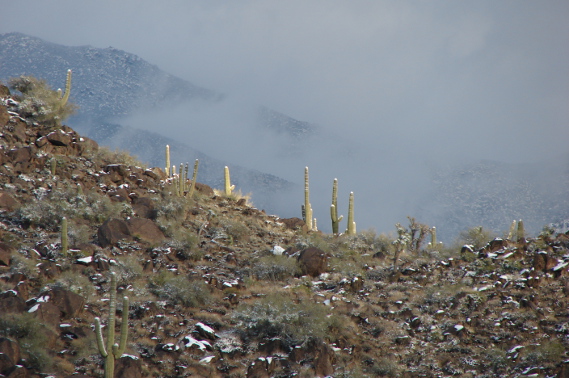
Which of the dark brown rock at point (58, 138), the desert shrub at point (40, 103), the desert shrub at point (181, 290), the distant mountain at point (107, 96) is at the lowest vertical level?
the desert shrub at point (181, 290)

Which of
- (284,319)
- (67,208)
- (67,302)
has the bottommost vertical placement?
(284,319)

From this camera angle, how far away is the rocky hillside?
1102 centimetres

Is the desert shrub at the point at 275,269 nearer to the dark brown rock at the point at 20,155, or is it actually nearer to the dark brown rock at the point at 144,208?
the dark brown rock at the point at 144,208

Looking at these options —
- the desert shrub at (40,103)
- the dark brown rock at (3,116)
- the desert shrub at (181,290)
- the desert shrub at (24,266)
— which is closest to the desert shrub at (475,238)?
the desert shrub at (181,290)

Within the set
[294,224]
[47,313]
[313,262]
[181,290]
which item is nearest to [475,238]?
[313,262]

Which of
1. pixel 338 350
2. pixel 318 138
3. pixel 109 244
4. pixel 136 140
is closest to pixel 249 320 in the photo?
pixel 338 350

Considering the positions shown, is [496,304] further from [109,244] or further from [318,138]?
[318,138]

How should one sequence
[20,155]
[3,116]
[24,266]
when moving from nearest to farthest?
1. [24,266]
2. [20,155]
3. [3,116]

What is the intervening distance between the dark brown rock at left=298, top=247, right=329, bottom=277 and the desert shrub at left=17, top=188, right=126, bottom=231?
266 inches

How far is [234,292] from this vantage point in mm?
14625

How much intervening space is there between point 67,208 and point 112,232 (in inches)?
83.8

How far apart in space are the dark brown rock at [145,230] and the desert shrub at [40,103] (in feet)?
24.7

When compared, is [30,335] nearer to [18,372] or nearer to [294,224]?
[18,372]

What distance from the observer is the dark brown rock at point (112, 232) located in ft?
52.6
